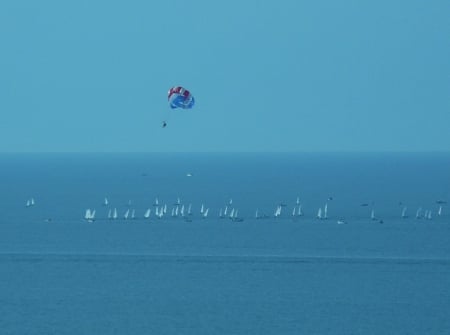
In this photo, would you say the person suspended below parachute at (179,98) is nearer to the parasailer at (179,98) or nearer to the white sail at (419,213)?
the parasailer at (179,98)

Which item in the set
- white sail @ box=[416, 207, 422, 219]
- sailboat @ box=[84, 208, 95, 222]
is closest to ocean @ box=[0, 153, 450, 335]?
white sail @ box=[416, 207, 422, 219]

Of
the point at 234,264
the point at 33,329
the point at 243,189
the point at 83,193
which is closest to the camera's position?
the point at 33,329

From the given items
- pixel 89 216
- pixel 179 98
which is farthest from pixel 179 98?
pixel 89 216

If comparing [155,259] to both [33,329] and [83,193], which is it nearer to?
[33,329]

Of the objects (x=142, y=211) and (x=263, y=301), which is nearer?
(x=263, y=301)

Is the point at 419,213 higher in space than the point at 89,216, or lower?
higher

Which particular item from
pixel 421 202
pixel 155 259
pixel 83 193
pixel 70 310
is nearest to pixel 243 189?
pixel 83 193

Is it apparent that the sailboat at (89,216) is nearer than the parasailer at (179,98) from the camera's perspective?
No

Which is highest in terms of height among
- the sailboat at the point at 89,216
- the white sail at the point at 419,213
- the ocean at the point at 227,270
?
the white sail at the point at 419,213

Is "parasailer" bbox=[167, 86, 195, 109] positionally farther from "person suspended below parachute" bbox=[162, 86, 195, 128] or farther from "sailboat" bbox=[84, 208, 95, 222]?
"sailboat" bbox=[84, 208, 95, 222]

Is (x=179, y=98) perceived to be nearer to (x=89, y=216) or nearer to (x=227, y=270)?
(x=227, y=270)

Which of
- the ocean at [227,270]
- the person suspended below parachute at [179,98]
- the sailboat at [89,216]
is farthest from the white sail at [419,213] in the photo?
the person suspended below parachute at [179,98]
